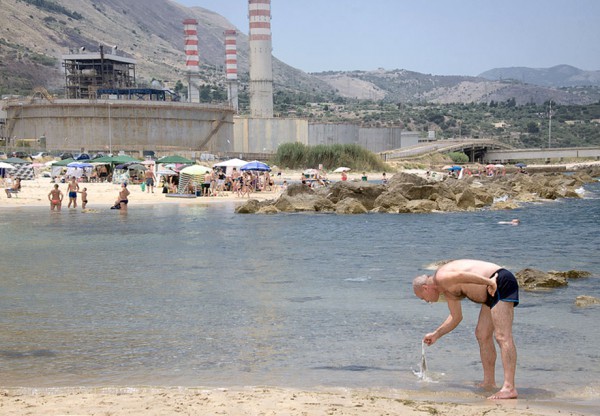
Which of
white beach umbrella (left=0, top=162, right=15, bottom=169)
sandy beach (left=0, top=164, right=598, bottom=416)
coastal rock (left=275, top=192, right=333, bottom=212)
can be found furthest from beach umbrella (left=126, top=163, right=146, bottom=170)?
sandy beach (left=0, top=164, right=598, bottom=416)

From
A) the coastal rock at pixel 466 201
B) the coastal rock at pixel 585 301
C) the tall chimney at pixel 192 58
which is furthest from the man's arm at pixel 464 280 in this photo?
the tall chimney at pixel 192 58

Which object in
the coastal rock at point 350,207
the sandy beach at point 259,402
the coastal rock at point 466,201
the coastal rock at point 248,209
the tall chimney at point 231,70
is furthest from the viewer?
the tall chimney at point 231,70

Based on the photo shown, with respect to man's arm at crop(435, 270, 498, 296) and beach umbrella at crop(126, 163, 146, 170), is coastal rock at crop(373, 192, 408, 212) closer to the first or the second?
beach umbrella at crop(126, 163, 146, 170)

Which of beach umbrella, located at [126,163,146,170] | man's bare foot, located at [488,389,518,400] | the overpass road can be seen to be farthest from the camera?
the overpass road

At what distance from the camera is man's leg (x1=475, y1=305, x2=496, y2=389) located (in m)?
7.20

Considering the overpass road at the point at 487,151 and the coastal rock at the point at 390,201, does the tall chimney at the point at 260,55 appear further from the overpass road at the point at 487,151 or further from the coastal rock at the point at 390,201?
the coastal rock at the point at 390,201

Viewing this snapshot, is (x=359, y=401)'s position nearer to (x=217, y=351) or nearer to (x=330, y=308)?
(x=217, y=351)

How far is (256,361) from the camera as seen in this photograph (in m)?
8.62

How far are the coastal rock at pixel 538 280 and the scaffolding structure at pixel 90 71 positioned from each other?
6429cm

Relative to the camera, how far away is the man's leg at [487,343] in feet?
23.6

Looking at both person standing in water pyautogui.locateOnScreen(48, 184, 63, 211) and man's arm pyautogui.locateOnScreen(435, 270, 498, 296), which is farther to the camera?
person standing in water pyautogui.locateOnScreen(48, 184, 63, 211)

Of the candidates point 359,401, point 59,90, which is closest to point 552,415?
point 359,401

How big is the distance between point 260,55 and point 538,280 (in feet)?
239

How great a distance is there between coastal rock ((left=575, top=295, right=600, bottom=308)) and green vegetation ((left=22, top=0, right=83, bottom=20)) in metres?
187
